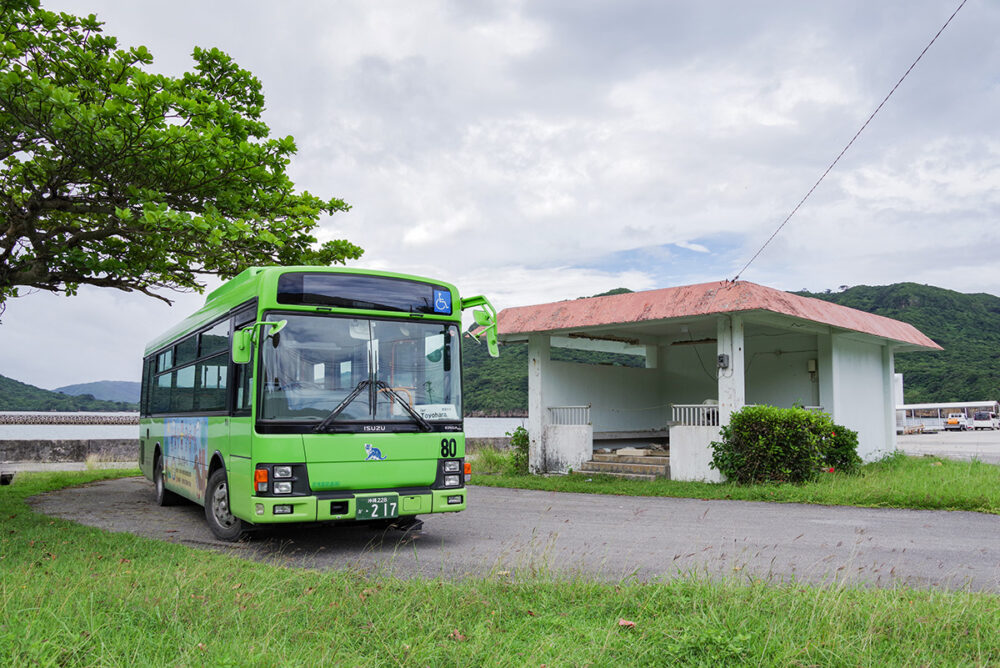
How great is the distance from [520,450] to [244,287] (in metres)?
10.4

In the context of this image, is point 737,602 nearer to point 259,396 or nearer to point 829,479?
point 259,396

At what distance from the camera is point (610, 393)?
19.2m

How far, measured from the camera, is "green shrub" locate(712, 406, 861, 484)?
523 inches

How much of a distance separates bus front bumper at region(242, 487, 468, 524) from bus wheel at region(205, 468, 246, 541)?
0.92 metres

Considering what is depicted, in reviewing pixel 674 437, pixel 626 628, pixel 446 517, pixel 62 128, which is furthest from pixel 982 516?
pixel 62 128

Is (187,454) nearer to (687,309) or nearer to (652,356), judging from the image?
(687,309)

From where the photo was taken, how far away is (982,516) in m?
10.3

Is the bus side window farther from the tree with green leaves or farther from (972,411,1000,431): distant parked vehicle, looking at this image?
(972,411,1000,431): distant parked vehicle

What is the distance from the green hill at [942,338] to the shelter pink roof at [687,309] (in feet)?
147

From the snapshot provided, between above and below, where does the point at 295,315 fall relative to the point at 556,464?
above

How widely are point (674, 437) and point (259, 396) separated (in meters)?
9.46


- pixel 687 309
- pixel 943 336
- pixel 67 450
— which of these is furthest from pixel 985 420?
pixel 67 450

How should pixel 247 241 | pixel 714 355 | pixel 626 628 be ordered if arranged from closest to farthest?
pixel 626 628 → pixel 247 241 → pixel 714 355

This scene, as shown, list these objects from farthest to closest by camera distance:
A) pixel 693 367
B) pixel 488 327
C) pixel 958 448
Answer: pixel 958 448, pixel 693 367, pixel 488 327
